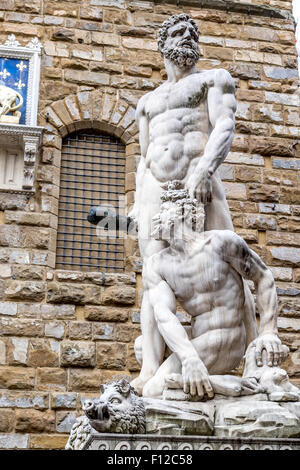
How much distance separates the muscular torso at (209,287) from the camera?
4.14m

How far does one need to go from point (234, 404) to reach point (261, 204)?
4481 millimetres

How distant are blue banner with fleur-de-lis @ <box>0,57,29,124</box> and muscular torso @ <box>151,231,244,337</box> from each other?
4.31 meters

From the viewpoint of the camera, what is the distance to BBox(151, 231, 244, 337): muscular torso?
163 inches

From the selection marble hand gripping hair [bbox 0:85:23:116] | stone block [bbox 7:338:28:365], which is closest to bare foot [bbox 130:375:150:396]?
stone block [bbox 7:338:28:365]

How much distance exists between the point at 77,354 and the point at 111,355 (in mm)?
321

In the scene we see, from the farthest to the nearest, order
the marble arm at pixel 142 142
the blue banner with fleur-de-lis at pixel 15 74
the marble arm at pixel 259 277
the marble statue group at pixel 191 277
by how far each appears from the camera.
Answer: the blue banner with fleur-de-lis at pixel 15 74 < the marble arm at pixel 142 142 < the marble arm at pixel 259 277 < the marble statue group at pixel 191 277

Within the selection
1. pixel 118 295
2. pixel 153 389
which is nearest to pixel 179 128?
pixel 153 389

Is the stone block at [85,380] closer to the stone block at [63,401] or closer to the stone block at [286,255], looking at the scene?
the stone block at [63,401]

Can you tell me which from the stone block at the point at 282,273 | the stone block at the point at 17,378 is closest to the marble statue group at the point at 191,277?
the stone block at the point at 17,378

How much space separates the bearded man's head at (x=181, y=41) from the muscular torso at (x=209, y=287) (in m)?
1.37

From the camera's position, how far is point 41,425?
6.65 metres

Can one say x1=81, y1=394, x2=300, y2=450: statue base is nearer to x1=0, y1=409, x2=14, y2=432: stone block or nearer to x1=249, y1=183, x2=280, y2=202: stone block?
x1=0, y1=409, x2=14, y2=432: stone block
